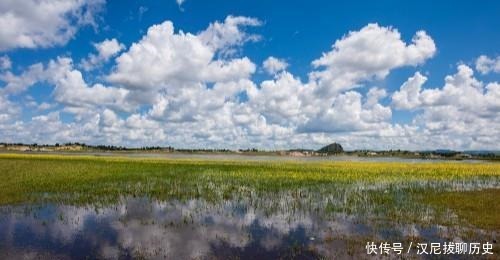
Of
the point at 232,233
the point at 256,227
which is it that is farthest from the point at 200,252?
the point at 256,227

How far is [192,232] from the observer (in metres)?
15.9

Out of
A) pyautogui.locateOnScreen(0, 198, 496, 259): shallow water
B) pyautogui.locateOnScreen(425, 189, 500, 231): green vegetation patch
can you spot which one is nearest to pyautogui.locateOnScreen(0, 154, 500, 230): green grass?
pyautogui.locateOnScreen(425, 189, 500, 231): green vegetation patch

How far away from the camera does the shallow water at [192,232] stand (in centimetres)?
1310

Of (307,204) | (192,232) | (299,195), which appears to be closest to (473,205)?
(307,204)

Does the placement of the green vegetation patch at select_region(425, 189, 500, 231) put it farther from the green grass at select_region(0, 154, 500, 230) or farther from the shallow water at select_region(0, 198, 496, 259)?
the shallow water at select_region(0, 198, 496, 259)

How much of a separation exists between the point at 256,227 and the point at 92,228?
666 cm

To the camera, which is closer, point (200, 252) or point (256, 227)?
point (200, 252)

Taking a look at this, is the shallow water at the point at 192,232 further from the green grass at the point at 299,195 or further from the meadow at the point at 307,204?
the green grass at the point at 299,195

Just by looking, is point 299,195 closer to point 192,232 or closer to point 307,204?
point 307,204

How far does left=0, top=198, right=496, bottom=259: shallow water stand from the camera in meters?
13.1

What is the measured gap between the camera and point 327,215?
19.5 metres

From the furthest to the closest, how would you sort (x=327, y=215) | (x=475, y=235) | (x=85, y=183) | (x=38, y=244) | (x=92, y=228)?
(x=85, y=183) < (x=327, y=215) < (x=92, y=228) < (x=475, y=235) < (x=38, y=244)

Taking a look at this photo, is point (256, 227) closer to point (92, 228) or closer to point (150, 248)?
point (150, 248)

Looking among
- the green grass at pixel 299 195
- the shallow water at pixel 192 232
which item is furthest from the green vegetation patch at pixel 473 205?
the shallow water at pixel 192 232
